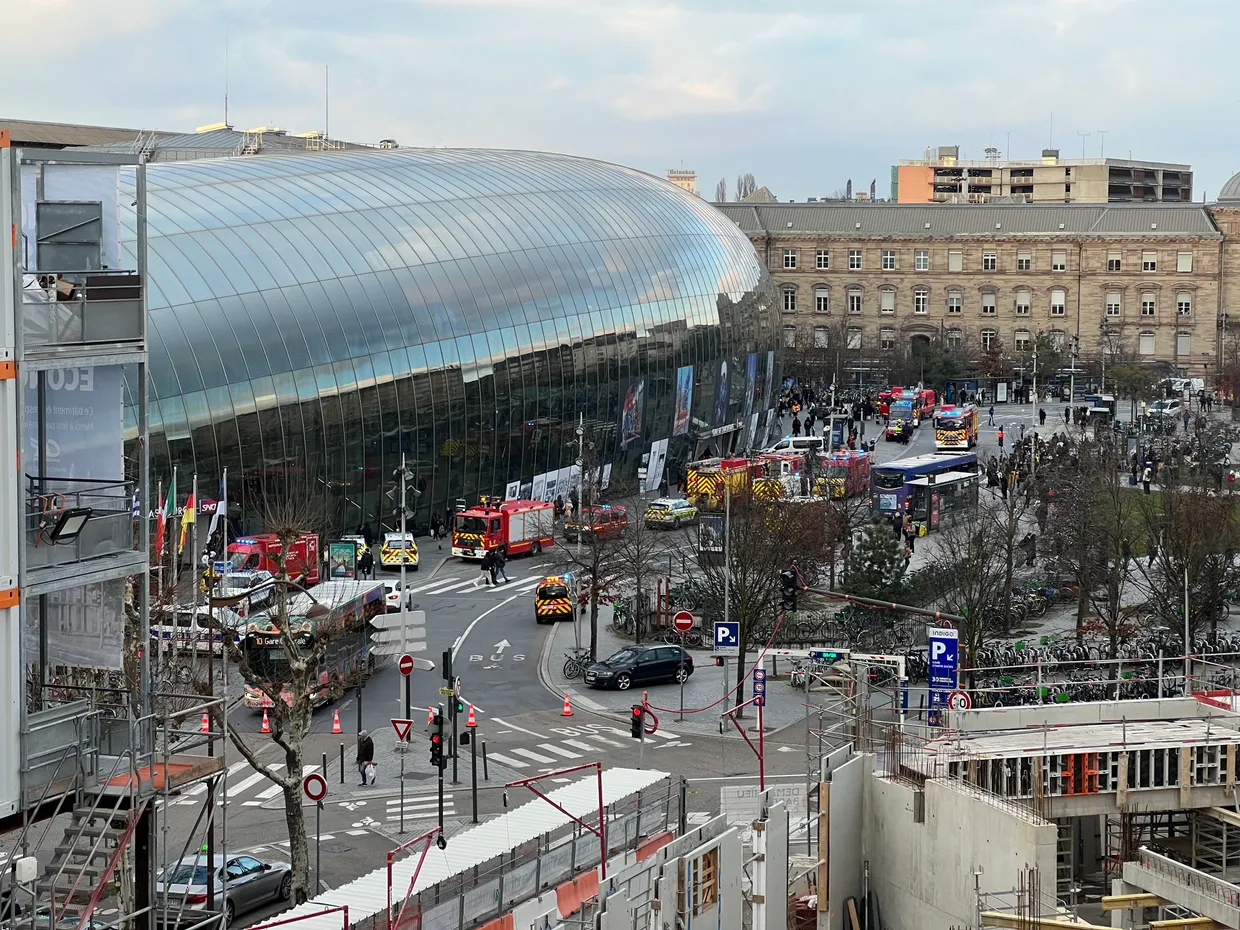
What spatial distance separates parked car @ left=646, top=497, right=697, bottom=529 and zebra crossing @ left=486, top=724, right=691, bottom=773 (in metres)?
27.0

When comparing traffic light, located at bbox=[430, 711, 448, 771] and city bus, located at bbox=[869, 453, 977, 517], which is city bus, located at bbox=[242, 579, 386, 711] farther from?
city bus, located at bbox=[869, 453, 977, 517]

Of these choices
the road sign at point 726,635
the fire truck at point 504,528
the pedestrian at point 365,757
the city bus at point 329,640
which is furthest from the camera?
the fire truck at point 504,528

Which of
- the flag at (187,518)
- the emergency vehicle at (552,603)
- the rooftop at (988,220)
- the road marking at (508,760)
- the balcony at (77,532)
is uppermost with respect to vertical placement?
the rooftop at (988,220)

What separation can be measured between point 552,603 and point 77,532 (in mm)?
39946

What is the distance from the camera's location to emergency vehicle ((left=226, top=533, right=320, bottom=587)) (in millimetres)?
56312

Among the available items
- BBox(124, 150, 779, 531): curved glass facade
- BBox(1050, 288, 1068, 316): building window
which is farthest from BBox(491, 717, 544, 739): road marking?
BBox(1050, 288, 1068, 316): building window

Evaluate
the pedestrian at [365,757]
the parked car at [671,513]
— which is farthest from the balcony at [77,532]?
the parked car at [671,513]

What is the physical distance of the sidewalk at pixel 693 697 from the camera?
4562 centimetres

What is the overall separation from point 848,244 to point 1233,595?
10183 cm

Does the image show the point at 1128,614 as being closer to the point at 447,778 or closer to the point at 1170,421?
the point at 447,778

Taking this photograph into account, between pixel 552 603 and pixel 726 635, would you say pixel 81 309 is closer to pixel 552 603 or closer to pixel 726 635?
pixel 726 635

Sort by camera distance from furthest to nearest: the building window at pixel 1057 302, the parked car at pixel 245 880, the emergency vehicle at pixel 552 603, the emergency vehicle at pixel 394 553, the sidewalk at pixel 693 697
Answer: the building window at pixel 1057 302, the emergency vehicle at pixel 394 553, the emergency vehicle at pixel 552 603, the sidewalk at pixel 693 697, the parked car at pixel 245 880

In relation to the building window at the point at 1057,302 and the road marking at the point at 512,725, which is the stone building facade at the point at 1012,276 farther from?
the road marking at the point at 512,725

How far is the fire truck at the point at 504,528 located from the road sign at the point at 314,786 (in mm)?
30638
